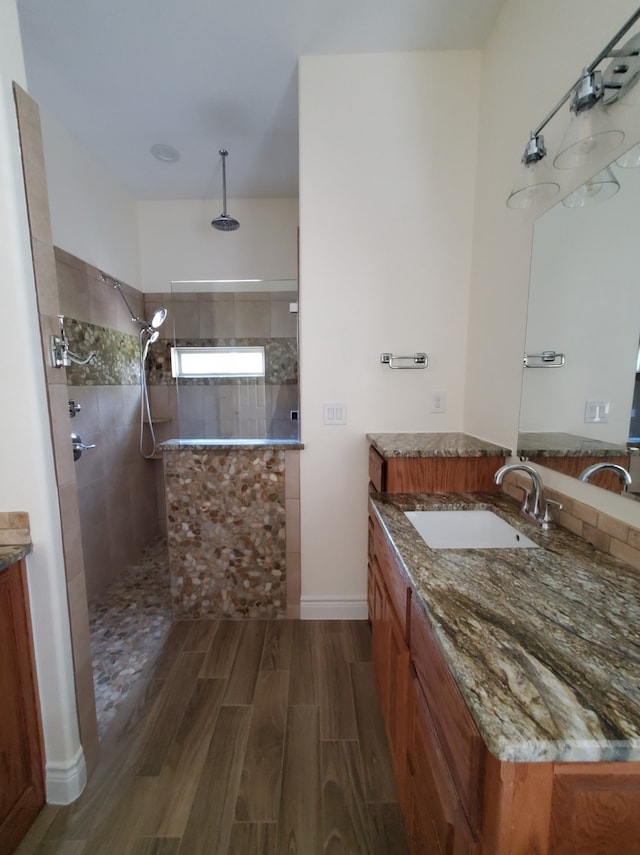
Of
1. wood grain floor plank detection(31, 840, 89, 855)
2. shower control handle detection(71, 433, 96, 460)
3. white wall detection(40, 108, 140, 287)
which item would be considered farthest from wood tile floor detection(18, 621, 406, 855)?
white wall detection(40, 108, 140, 287)

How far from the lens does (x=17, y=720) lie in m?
1.01

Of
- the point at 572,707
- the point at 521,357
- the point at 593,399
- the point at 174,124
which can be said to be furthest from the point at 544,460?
the point at 174,124

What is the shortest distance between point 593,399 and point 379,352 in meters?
1.02

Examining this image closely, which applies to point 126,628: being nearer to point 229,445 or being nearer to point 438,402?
point 229,445

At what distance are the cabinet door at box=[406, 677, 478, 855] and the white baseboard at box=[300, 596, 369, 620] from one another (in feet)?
3.55

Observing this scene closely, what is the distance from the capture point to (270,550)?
195 cm

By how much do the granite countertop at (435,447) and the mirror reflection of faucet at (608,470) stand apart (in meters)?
0.40

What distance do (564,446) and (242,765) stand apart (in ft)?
5.38

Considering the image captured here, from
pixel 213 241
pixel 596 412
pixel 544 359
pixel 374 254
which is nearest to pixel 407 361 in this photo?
pixel 374 254

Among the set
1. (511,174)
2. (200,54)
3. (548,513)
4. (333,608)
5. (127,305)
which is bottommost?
(333,608)

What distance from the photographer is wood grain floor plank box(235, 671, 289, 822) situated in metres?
1.10

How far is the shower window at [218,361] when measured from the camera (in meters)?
2.88

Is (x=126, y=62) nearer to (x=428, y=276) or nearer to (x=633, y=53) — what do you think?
(x=428, y=276)

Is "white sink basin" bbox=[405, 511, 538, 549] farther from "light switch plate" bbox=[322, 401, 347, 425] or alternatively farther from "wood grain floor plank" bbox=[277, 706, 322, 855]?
"wood grain floor plank" bbox=[277, 706, 322, 855]
